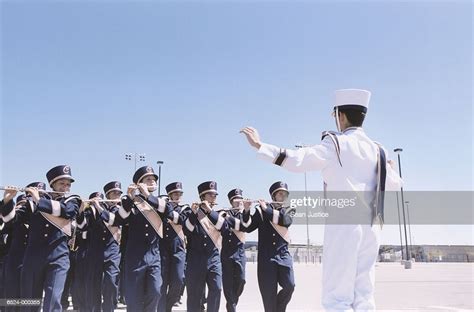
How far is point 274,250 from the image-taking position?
8203 millimetres

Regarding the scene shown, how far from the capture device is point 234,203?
34.2 ft

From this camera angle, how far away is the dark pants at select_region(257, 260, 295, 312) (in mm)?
7836

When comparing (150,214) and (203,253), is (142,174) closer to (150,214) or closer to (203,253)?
(150,214)

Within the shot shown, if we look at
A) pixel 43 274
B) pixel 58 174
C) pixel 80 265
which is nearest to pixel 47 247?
pixel 43 274

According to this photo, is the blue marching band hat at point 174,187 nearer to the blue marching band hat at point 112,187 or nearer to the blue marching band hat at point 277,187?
the blue marching band hat at point 112,187

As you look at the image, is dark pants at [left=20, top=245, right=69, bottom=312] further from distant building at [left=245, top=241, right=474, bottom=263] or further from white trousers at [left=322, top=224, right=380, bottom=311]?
distant building at [left=245, top=241, right=474, bottom=263]

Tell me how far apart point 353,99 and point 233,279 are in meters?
6.11

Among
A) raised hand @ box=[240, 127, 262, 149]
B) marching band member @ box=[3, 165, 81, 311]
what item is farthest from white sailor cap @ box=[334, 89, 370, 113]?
marching band member @ box=[3, 165, 81, 311]

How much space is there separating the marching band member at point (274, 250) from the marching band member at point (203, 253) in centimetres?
72

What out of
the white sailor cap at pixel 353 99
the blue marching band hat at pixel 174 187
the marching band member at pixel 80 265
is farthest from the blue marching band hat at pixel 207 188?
the white sailor cap at pixel 353 99

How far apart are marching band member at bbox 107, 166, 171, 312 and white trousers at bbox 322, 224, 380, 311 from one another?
3.80 m

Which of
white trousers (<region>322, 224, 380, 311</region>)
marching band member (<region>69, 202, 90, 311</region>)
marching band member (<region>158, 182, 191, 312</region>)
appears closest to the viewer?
white trousers (<region>322, 224, 380, 311</region>)

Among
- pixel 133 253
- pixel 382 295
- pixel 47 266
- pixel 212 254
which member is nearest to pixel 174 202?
pixel 212 254

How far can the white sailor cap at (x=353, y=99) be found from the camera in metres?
4.32
